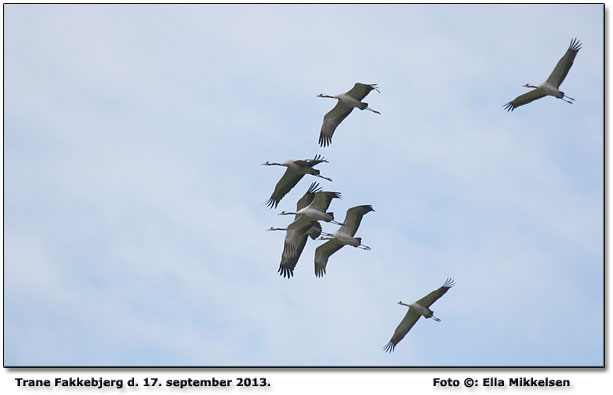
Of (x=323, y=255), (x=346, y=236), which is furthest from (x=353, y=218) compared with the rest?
(x=323, y=255)

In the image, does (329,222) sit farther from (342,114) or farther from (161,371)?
(161,371)

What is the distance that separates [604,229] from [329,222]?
6.45 m

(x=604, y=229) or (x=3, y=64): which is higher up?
(x=3, y=64)

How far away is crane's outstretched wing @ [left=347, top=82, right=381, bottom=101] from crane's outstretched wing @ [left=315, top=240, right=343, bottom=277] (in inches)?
150

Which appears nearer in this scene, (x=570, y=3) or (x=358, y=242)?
(x=570, y=3)

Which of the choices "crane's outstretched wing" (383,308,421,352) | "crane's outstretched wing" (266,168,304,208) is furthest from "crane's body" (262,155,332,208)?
"crane's outstretched wing" (383,308,421,352)

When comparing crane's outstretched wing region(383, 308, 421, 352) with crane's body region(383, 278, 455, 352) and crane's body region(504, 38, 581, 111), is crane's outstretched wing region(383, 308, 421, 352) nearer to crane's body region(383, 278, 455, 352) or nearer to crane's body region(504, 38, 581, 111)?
crane's body region(383, 278, 455, 352)

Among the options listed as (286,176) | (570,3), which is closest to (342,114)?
(286,176)

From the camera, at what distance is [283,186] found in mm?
26078

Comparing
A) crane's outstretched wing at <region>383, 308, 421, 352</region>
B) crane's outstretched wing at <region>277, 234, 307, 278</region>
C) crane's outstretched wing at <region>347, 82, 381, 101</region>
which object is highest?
crane's outstretched wing at <region>347, 82, 381, 101</region>

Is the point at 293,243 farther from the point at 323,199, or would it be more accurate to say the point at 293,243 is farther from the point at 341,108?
the point at 341,108

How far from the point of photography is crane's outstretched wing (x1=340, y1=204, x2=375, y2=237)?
2425 centimetres
